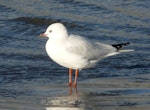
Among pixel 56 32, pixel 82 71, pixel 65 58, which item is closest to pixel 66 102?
pixel 65 58

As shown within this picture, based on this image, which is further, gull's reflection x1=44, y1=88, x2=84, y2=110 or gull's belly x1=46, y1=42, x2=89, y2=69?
gull's belly x1=46, y1=42, x2=89, y2=69

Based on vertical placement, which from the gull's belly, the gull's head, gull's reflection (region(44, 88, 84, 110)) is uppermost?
A: the gull's head

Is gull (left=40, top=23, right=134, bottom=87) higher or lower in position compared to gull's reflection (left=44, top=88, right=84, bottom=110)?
higher

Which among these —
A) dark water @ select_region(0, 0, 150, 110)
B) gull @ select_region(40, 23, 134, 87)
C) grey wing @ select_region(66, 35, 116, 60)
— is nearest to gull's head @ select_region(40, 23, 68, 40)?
gull @ select_region(40, 23, 134, 87)

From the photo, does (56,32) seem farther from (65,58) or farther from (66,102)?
(66,102)

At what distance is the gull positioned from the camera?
8508 mm

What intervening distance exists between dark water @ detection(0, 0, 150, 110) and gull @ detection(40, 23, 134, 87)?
0.81 ft

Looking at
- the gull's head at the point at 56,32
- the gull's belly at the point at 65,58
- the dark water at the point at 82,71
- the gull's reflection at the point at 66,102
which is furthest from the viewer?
the gull's head at the point at 56,32

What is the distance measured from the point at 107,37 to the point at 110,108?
4278 millimetres

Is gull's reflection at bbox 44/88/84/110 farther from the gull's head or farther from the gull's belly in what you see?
the gull's head

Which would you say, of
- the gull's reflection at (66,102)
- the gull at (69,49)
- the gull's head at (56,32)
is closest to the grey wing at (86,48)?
the gull at (69,49)

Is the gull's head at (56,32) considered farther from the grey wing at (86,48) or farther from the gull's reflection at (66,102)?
the gull's reflection at (66,102)

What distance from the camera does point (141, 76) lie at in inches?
349

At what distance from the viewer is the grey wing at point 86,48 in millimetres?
8602
